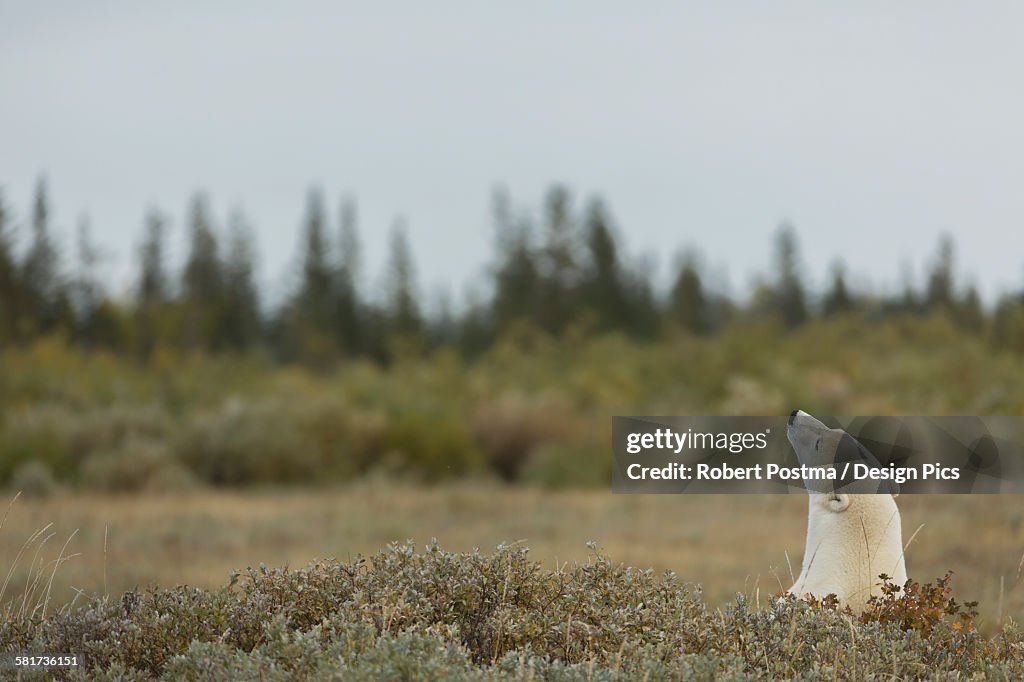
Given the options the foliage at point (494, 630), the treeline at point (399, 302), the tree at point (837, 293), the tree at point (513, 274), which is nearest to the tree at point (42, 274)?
the treeline at point (399, 302)

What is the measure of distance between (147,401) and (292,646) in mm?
31994

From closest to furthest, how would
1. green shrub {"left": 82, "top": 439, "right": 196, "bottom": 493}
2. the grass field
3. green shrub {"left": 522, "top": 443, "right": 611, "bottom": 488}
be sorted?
the grass field, green shrub {"left": 82, "top": 439, "right": 196, "bottom": 493}, green shrub {"left": 522, "top": 443, "right": 611, "bottom": 488}

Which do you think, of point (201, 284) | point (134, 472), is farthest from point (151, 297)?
point (134, 472)

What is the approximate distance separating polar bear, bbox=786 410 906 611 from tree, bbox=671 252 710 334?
45.7 metres

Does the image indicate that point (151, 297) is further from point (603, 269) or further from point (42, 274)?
point (603, 269)

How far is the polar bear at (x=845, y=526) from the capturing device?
530 cm

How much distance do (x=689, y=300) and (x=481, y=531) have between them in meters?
35.9

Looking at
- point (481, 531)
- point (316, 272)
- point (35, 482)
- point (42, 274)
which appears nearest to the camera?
point (481, 531)

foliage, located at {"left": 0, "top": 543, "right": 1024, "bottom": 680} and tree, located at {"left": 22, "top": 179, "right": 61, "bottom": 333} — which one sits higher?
tree, located at {"left": 22, "top": 179, "right": 61, "bottom": 333}

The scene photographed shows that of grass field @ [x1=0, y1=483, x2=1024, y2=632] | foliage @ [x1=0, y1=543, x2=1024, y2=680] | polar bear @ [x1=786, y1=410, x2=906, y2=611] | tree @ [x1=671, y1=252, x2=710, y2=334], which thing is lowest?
grass field @ [x1=0, y1=483, x2=1024, y2=632]

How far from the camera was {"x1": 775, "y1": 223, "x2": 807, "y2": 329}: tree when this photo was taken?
184 ft

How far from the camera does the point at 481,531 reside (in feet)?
58.4

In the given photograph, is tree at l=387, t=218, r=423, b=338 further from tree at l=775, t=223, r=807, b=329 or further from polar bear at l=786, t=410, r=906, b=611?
polar bear at l=786, t=410, r=906, b=611

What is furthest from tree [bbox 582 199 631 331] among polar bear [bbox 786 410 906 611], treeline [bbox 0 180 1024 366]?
polar bear [bbox 786 410 906 611]
